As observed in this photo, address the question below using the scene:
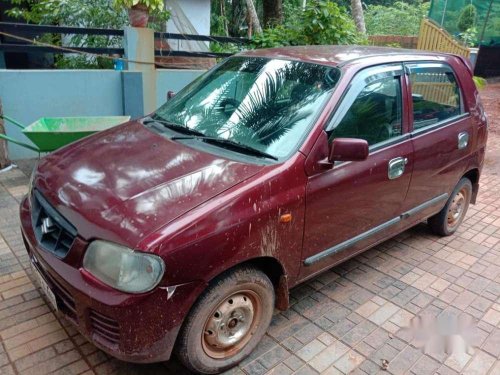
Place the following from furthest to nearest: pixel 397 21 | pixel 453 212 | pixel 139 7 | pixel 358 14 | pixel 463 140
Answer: pixel 397 21, pixel 358 14, pixel 139 7, pixel 453 212, pixel 463 140

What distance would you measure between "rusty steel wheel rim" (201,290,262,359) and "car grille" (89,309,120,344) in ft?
1.61

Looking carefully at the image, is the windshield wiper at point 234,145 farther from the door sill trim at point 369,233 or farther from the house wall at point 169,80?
the house wall at point 169,80

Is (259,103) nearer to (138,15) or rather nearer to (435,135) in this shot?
(435,135)

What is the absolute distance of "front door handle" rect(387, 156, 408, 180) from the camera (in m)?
3.26

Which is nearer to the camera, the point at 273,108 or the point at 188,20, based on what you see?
the point at 273,108

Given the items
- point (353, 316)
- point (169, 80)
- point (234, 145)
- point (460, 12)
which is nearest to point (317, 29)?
point (169, 80)

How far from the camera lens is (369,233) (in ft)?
11.0

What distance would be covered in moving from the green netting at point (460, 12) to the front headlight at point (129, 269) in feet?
47.5

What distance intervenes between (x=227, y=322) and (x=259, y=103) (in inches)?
59.1

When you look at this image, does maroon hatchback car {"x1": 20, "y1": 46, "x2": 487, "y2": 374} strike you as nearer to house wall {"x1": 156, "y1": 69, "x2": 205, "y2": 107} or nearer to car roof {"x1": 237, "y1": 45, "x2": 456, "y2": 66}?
car roof {"x1": 237, "y1": 45, "x2": 456, "y2": 66}

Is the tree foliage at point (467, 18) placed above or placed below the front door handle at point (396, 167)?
above

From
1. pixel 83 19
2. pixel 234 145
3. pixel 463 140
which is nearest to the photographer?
pixel 234 145

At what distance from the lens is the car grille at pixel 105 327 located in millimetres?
2141

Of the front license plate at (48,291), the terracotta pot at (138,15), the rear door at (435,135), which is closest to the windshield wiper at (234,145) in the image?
the front license plate at (48,291)
